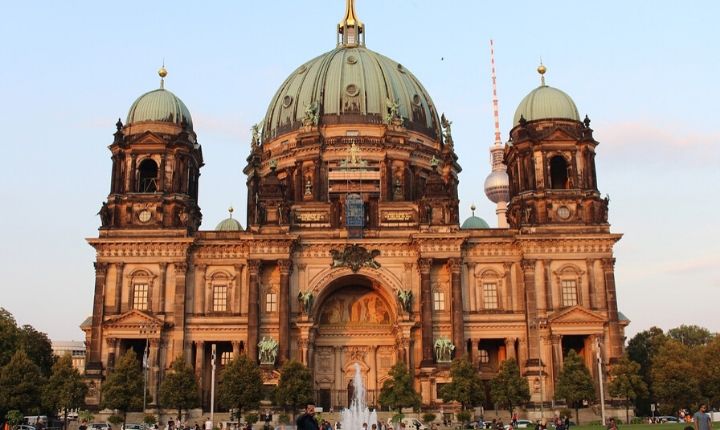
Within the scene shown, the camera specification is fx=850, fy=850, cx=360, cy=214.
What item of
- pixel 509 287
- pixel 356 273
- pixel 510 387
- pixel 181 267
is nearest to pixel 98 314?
pixel 181 267

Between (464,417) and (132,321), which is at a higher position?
(132,321)

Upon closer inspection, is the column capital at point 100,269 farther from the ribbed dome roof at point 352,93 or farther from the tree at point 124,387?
the ribbed dome roof at point 352,93

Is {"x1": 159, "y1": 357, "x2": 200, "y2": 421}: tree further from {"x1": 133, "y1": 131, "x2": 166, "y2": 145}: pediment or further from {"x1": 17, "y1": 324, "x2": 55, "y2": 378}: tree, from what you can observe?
{"x1": 17, "y1": 324, "x2": 55, "y2": 378}: tree

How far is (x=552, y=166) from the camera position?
7256cm

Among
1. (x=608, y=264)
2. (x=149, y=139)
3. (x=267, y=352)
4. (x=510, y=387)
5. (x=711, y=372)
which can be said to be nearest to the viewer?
(x=510, y=387)

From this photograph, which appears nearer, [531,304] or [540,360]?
[540,360]

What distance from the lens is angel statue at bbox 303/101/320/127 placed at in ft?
262

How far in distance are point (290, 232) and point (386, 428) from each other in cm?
2200

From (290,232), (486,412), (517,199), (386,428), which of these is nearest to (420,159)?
(517,199)

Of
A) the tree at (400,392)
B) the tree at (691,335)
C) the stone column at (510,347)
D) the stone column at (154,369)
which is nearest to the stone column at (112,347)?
the stone column at (154,369)

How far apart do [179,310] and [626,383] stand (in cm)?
3376

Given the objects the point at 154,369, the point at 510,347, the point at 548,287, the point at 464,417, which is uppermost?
the point at 548,287

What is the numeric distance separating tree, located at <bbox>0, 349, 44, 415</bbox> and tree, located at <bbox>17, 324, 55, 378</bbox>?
1960cm

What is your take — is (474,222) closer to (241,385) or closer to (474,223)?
(474,223)
